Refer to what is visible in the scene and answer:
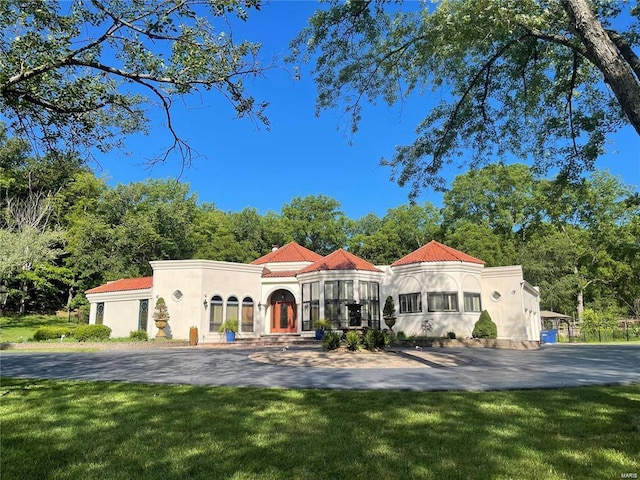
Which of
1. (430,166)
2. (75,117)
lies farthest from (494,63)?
(75,117)

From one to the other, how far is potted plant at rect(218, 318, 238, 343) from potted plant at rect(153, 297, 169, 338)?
10.1 ft

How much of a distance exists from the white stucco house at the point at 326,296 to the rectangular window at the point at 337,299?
0.06 meters

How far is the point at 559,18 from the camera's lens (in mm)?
8844

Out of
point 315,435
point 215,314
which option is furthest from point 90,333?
point 315,435

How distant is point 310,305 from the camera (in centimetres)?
2739

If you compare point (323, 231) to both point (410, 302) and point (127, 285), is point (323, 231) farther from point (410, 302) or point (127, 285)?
point (127, 285)

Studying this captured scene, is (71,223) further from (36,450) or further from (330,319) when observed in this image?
(36,450)

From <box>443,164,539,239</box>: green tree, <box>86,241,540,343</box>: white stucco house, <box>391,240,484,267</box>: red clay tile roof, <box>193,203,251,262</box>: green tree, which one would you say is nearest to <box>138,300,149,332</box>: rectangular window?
<box>86,241,540,343</box>: white stucco house

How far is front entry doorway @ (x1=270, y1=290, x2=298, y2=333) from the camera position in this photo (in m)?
29.2

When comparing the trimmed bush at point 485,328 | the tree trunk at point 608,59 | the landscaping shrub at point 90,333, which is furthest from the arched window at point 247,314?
the tree trunk at point 608,59

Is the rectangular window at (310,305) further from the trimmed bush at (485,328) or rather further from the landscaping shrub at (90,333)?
the landscaping shrub at (90,333)

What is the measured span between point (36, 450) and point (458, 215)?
1845 inches

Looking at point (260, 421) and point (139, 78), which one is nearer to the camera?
point (260, 421)

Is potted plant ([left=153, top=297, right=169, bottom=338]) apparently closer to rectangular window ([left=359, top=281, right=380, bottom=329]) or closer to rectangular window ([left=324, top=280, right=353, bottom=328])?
rectangular window ([left=324, top=280, right=353, bottom=328])
